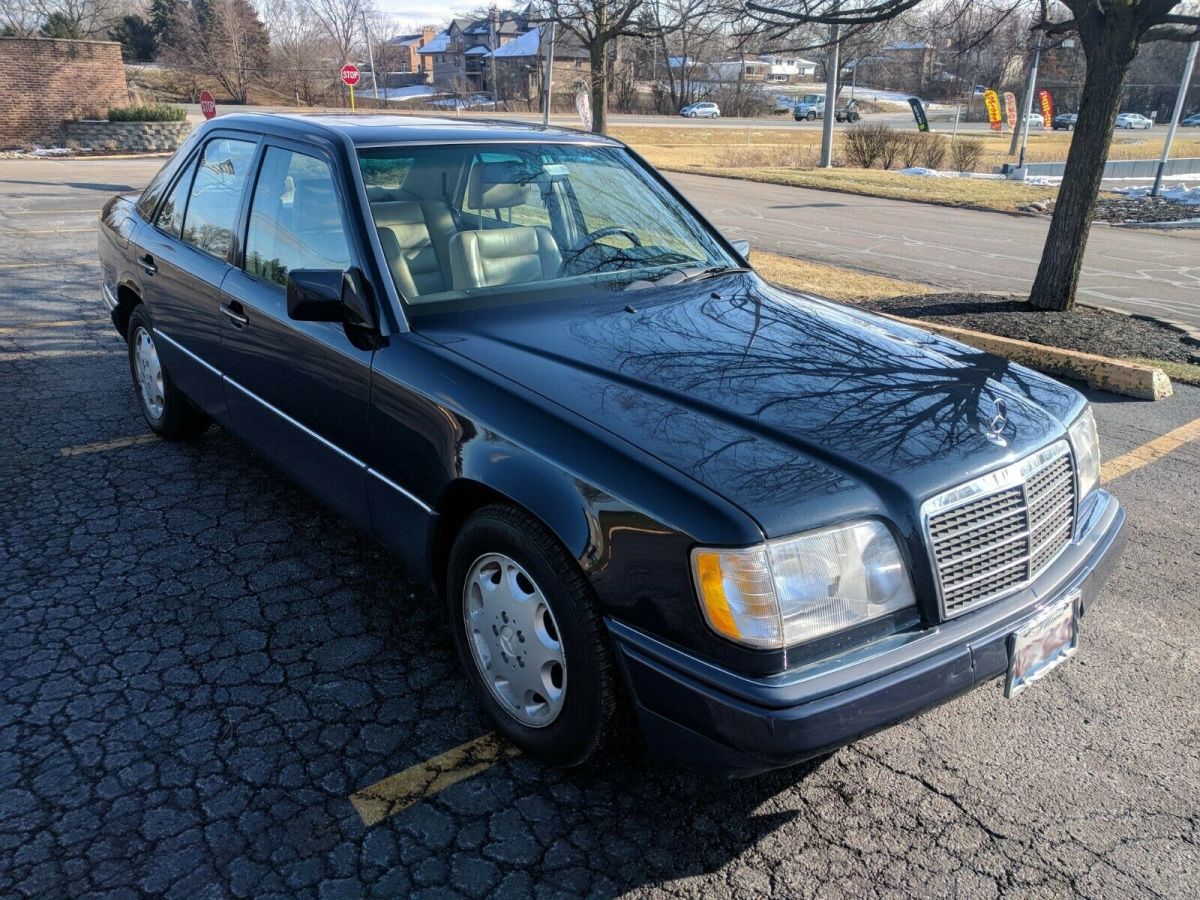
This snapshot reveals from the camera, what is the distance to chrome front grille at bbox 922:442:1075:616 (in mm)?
2326

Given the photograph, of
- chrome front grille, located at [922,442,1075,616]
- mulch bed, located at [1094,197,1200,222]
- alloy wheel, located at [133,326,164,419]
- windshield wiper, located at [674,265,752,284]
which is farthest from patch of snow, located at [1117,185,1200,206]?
alloy wheel, located at [133,326,164,419]

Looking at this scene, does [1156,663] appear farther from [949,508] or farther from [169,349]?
[169,349]

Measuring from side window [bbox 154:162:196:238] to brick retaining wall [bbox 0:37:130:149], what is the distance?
28.6m

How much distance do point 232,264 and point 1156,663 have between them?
3851mm

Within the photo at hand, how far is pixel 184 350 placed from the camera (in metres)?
4.43

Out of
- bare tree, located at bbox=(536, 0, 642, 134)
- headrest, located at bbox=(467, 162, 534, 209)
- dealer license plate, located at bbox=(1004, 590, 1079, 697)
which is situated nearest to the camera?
dealer license plate, located at bbox=(1004, 590, 1079, 697)

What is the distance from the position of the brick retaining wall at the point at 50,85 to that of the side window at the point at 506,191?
30.3 meters

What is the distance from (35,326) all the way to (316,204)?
5382 millimetres

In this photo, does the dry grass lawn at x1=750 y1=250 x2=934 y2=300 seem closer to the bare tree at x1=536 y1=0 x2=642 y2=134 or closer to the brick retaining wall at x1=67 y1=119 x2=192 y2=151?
the bare tree at x1=536 y1=0 x2=642 y2=134

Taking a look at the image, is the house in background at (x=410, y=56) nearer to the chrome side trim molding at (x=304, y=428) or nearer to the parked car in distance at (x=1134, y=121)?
the parked car in distance at (x=1134, y=121)

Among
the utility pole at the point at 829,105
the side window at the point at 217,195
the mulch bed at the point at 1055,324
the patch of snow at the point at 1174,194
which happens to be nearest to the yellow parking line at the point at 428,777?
the side window at the point at 217,195

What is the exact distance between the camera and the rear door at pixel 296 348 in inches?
128

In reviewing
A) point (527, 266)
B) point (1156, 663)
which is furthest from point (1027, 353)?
point (527, 266)

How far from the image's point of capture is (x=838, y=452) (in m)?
2.38
